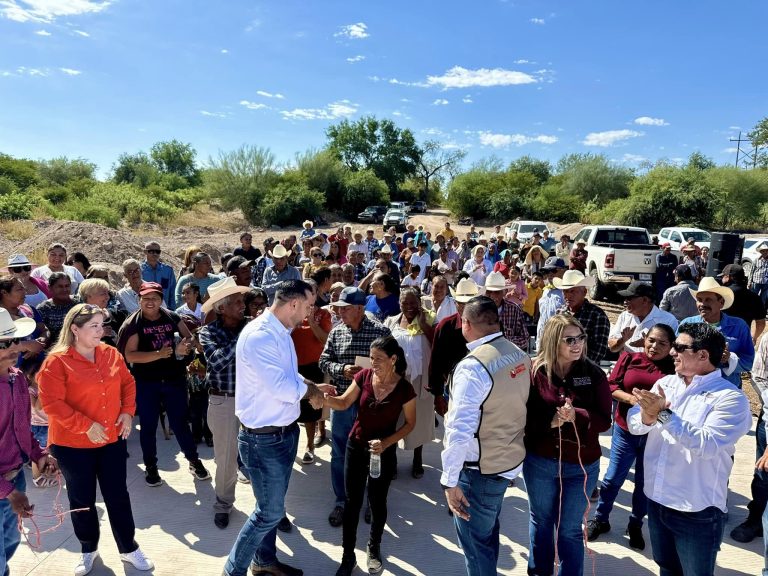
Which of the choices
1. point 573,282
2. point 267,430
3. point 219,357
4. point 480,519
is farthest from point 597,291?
point 267,430

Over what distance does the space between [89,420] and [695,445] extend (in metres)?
3.45

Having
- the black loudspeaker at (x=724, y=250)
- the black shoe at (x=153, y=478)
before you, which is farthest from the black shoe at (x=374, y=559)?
the black loudspeaker at (x=724, y=250)

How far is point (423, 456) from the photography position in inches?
208

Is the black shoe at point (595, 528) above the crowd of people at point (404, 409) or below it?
below

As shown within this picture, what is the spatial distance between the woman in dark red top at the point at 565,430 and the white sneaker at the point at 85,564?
301 cm

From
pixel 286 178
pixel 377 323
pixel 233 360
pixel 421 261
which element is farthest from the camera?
pixel 286 178

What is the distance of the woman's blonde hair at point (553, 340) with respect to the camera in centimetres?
283

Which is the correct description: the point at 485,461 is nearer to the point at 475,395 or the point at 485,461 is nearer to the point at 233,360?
the point at 475,395

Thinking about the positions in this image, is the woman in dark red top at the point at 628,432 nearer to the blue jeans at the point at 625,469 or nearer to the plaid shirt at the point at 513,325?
the blue jeans at the point at 625,469

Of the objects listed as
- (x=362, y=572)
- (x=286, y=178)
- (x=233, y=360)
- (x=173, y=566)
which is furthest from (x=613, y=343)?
(x=286, y=178)

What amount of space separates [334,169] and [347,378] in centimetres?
4438

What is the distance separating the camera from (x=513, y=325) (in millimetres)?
5203

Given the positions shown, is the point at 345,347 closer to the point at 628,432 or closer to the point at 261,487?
the point at 261,487

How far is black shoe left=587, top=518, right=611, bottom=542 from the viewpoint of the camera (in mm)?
3875
